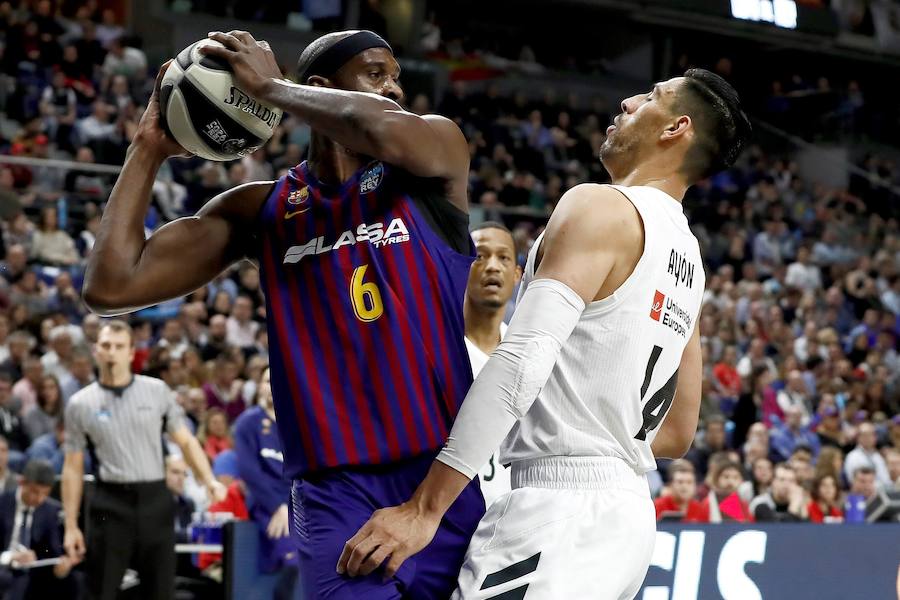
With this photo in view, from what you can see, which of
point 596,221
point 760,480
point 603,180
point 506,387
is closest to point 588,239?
point 596,221

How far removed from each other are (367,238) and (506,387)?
565 mm

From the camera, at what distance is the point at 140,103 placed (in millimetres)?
16109

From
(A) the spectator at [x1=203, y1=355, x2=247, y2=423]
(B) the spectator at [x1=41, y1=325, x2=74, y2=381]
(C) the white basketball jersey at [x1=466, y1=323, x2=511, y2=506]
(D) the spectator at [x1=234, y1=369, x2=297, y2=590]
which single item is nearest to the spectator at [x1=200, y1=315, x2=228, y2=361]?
(A) the spectator at [x1=203, y1=355, x2=247, y2=423]

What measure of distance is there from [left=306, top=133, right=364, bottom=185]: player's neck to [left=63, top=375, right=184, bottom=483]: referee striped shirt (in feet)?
17.9

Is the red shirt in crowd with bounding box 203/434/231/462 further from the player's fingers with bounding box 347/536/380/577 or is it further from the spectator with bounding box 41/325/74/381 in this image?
the player's fingers with bounding box 347/536/380/577

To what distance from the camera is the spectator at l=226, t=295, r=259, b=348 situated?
41.9ft

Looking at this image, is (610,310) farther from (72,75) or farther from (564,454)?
(72,75)

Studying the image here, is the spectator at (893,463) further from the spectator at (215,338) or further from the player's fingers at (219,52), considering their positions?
the player's fingers at (219,52)

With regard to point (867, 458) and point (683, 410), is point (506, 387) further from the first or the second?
point (867, 458)

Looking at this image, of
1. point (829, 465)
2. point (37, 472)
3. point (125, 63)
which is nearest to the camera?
point (37, 472)

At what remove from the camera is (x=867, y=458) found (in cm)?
1388

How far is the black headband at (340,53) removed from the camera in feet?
10.3

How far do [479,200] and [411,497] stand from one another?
1646 cm

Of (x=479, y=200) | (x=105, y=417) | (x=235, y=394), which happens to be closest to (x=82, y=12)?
(x=479, y=200)
